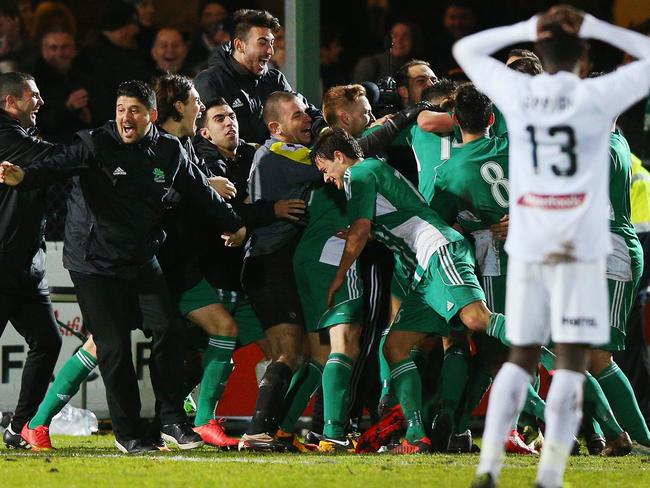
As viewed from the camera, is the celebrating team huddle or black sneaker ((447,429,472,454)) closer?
the celebrating team huddle

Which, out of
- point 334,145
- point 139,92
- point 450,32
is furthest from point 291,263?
point 450,32

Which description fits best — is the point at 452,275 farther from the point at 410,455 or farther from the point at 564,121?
the point at 564,121

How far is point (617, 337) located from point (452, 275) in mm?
1072

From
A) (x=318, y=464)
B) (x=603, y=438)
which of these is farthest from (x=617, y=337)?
(x=318, y=464)

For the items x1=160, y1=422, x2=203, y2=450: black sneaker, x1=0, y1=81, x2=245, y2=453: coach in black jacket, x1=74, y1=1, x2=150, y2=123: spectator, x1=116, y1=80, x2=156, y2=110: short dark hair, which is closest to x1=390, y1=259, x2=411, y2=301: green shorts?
x1=0, y1=81, x2=245, y2=453: coach in black jacket

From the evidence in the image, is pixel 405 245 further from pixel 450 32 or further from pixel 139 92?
pixel 450 32

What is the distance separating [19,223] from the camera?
802 centimetres

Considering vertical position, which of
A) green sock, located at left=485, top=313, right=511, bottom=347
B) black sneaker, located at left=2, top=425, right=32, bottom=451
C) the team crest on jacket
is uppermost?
the team crest on jacket

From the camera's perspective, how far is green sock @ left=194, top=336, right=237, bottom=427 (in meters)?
8.20

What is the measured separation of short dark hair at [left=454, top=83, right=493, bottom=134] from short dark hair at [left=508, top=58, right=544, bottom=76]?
347 mm

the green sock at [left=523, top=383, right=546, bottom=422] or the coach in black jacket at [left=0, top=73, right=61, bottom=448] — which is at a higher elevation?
the coach in black jacket at [left=0, top=73, right=61, bottom=448]

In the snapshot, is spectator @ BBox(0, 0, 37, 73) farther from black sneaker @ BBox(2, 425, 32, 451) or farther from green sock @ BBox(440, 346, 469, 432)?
green sock @ BBox(440, 346, 469, 432)

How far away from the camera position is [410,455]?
769cm

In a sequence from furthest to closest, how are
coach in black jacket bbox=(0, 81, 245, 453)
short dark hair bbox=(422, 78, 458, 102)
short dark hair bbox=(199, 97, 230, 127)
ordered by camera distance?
1. short dark hair bbox=(422, 78, 458, 102)
2. short dark hair bbox=(199, 97, 230, 127)
3. coach in black jacket bbox=(0, 81, 245, 453)
